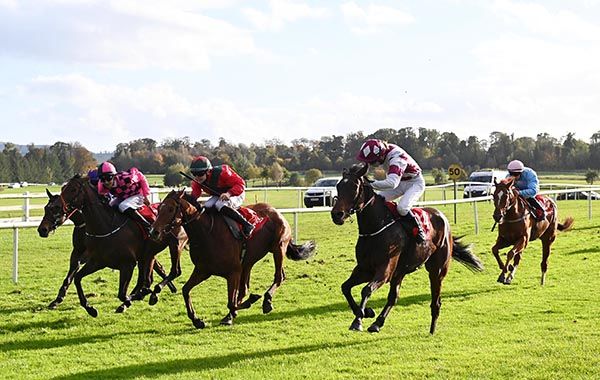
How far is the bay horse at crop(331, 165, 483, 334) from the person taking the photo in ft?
22.1

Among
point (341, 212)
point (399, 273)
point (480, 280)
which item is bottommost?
point (480, 280)

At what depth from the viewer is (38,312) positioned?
8328 millimetres

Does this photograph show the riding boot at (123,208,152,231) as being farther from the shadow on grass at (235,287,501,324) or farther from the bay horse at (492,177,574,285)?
the bay horse at (492,177,574,285)

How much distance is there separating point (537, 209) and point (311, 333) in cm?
548

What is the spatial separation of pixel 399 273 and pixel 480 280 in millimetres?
3919

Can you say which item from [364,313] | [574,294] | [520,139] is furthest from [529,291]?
[520,139]

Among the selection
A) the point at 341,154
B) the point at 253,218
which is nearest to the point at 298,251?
the point at 253,218

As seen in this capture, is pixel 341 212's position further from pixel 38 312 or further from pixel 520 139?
pixel 520 139

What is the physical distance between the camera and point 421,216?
7.48 metres

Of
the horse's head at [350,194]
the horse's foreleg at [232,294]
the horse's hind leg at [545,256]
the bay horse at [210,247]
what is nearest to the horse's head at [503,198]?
the horse's hind leg at [545,256]

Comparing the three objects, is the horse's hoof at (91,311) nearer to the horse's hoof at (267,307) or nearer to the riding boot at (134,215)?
the riding boot at (134,215)

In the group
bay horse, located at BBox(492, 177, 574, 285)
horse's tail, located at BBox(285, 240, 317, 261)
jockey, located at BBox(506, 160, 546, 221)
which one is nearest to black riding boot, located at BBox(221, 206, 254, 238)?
horse's tail, located at BBox(285, 240, 317, 261)

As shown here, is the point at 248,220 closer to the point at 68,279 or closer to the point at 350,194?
the point at 350,194

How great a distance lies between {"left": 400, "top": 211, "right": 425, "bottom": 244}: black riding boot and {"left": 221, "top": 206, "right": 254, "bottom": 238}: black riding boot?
5.68ft
